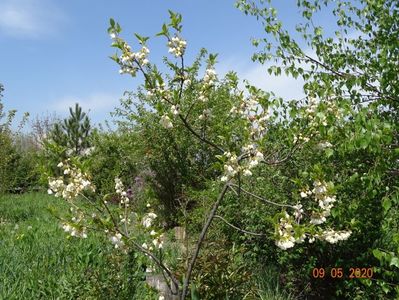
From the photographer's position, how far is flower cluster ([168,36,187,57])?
10.5 feet

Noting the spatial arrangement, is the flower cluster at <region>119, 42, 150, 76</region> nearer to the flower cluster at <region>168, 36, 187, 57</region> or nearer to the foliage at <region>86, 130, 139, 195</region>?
the flower cluster at <region>168, 36, 187, 57</region>

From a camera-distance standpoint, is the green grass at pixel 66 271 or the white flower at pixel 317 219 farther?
the green grass at pixel 66 271

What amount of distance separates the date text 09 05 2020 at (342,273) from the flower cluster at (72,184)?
9.39ft

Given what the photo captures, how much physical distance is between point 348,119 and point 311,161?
3.20 ft

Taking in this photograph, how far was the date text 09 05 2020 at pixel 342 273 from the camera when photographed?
182 inches

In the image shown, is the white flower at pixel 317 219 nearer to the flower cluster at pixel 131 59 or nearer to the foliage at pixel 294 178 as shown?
the foliage at pixel 294 178

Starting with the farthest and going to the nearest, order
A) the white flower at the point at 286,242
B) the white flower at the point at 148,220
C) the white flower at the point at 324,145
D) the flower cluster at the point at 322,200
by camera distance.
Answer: the white flower at the point at 324,145, the white flower at the point at 148,220, the flower cluster at the point at 322,200, the white flower at the point at 286,242

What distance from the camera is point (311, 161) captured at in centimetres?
464

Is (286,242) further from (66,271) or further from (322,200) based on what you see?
(66,271)

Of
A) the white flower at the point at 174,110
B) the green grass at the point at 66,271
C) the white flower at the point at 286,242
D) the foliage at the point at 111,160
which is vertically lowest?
the green grass at the point at 66,271

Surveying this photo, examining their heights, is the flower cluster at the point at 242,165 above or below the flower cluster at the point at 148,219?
above

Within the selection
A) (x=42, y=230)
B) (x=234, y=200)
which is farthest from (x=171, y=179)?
(x=234, y=200)

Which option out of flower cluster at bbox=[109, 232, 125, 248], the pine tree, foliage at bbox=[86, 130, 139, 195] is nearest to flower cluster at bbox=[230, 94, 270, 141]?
flower cluster at bbox=[109, 232, 125, 248]

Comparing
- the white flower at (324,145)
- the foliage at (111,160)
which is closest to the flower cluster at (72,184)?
the white flower at (324,145)
